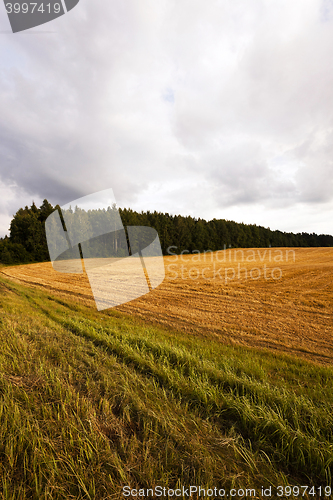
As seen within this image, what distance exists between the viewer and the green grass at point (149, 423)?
1804 mm

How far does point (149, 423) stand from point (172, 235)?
178ft

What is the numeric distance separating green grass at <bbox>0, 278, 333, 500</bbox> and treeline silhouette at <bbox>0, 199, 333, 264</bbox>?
43294 millimetres

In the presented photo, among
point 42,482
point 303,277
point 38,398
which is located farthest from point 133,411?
point 303,277

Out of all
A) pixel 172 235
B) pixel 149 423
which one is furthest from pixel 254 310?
pixel 172 235

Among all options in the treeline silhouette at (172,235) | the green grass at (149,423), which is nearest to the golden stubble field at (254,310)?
the green grass at (149,423)

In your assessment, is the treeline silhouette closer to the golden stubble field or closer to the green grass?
the golden stubble field

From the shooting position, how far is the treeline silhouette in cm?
4159

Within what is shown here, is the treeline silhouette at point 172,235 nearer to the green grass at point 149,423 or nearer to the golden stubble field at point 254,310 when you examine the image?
the golden stubble field at point 254,310

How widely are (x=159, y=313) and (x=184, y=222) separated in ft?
169

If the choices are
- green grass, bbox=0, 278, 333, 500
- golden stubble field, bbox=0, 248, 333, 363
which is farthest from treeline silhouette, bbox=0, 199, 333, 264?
green grass, bbox=0, 278, 333, 500

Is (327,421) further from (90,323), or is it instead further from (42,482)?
(90,323)

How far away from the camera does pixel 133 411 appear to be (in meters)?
2.62

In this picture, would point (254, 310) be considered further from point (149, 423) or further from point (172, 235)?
point (172, 235)

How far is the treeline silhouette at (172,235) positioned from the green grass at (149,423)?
43.3 m
